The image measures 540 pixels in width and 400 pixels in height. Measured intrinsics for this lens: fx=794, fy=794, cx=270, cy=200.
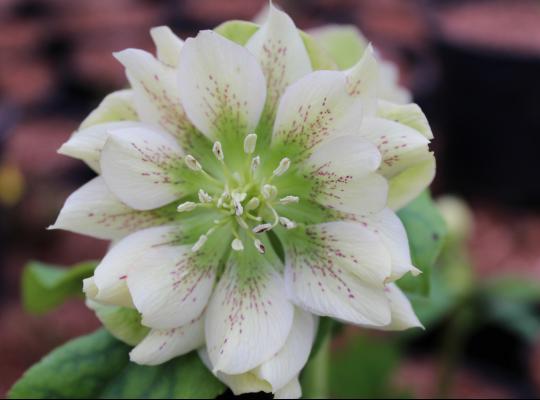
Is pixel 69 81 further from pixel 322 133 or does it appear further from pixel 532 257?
pixel 322 133

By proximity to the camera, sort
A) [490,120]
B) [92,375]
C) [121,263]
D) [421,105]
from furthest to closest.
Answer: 1. [490,120]
2. [421,105]
3. [92,375]
4. [121,263]

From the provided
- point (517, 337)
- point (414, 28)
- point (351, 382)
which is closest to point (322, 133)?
point (351, 382)

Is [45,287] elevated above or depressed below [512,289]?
above

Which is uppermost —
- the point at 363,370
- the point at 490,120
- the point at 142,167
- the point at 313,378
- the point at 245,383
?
the point at 142,167

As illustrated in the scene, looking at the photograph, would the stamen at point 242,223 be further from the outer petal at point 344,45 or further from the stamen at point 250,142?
the outer petal at point 344,45

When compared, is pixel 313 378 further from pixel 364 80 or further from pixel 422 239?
pixel 364 80

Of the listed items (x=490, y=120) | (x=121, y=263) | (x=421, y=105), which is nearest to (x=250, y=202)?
(x=121, y=263)

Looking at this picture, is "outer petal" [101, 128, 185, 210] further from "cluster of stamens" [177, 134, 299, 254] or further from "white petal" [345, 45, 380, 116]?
"white petal" [345, 45, 380, 116]

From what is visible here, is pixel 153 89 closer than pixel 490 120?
Yes
